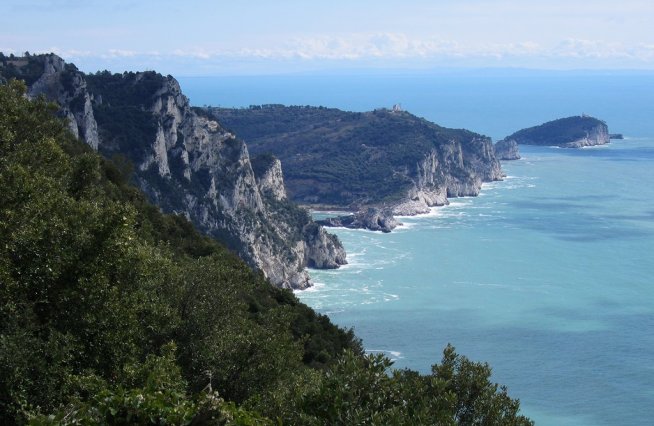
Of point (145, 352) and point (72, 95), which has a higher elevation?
point (72, 95)

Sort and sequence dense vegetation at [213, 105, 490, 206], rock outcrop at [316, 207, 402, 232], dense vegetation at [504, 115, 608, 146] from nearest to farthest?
rock outcrop at [316, 207, 402, 232]
dense vegetation at [213, 105, 490, 206]
dense vegetation at [504, 115, 608, 146]

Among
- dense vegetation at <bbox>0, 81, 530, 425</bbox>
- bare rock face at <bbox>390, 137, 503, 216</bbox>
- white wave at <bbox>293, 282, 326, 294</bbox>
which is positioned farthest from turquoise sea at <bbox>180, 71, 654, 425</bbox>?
dense vegetation at <bbox>0, 81, 530, 425</bbox>

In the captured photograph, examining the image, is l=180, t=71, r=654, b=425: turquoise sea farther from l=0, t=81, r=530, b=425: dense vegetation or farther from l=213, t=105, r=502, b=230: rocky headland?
l=0, t=81, r=530, b=425: dense vegetation

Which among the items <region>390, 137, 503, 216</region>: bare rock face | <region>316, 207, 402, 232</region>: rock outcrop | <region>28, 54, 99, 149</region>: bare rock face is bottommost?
<region>316, 207, 402, 232</region>: rock outcrop

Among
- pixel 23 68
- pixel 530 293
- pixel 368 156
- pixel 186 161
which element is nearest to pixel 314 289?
pixel 186 161

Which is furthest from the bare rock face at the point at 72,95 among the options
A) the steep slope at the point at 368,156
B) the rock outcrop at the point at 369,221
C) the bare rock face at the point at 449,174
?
the steep slope at the point at 368,156

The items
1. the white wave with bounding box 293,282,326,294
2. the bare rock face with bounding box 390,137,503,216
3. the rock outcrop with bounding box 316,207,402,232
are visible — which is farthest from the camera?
the bare rock face with bounding box 390,137,503,216

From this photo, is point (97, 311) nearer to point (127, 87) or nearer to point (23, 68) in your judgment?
point (23, 68)

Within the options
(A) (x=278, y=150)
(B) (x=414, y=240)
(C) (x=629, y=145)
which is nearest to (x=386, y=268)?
(B) (x=414, y=240)
